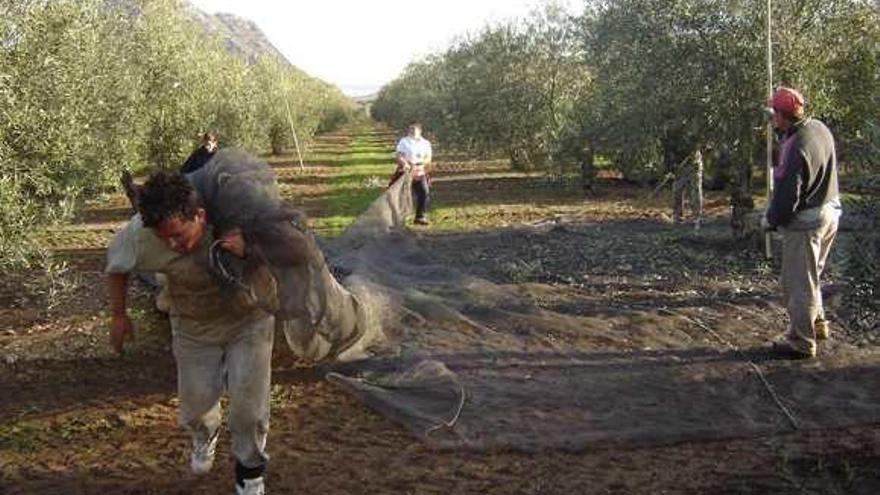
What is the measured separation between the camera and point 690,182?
14.1 m

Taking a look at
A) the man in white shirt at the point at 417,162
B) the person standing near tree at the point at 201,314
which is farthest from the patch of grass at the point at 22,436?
the man in white shirt at the point at 417,162

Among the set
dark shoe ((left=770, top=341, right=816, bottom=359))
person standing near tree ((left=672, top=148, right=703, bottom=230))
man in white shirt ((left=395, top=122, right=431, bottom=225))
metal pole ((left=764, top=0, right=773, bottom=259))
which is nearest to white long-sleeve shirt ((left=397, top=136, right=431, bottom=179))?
man in white shirt ((left=395, top=122, right=431, bottom=225))

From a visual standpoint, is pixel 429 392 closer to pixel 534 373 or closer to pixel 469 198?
pixel 534 373

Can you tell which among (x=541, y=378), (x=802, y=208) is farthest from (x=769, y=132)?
(x=541, y=378)

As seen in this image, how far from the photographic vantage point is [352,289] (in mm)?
7125

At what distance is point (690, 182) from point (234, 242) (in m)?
11.5

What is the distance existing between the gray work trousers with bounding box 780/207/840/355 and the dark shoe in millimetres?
→ 22

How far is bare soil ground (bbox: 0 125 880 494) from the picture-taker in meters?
4.68

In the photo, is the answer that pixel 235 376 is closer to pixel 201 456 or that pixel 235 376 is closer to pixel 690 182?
pixel 201 456

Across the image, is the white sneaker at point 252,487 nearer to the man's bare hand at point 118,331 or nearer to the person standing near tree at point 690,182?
the man's bare hand at point 118,331

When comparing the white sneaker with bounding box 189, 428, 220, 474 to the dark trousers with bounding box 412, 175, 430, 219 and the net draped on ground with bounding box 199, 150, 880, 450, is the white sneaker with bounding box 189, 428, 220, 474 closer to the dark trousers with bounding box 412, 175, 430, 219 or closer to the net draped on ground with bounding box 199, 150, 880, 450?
the net draped on ground with bounding box 199, 150, 880, 450

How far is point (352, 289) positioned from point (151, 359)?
1852 mm

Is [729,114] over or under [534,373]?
over

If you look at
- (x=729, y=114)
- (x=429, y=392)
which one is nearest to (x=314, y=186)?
(x=729, y=114)
